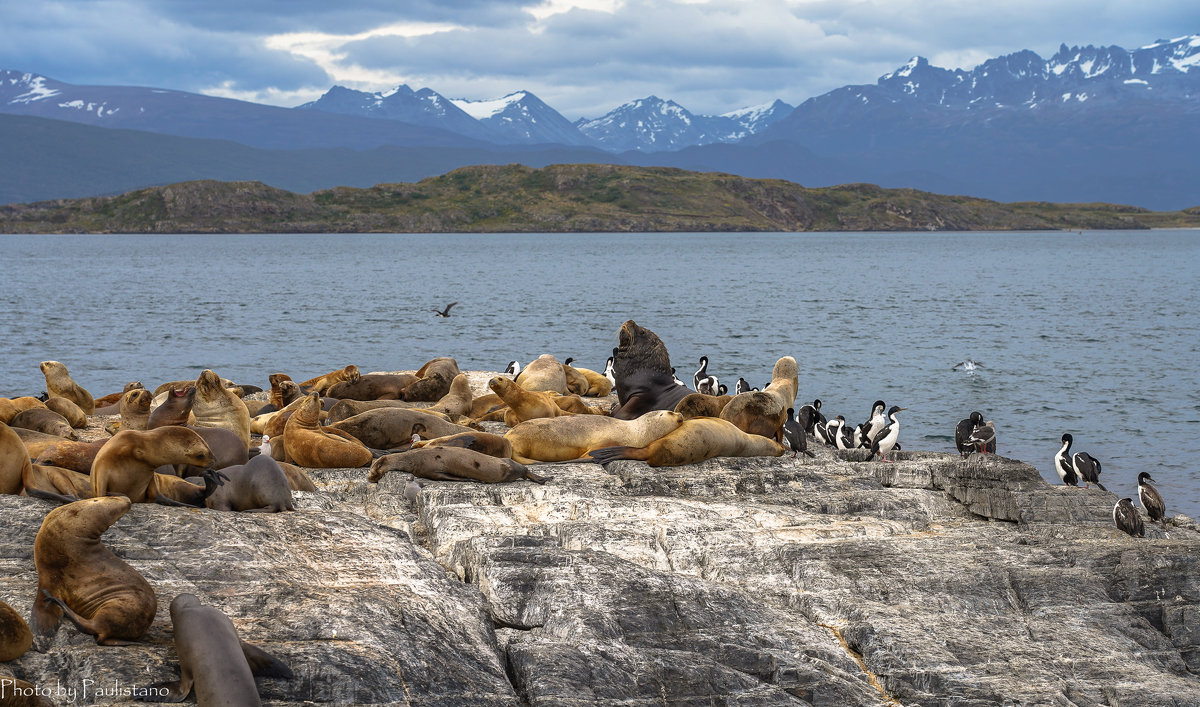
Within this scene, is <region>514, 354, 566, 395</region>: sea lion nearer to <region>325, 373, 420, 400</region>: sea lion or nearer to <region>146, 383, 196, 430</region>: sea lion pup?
<region>325, 373, 420, 400</region>: sea lion

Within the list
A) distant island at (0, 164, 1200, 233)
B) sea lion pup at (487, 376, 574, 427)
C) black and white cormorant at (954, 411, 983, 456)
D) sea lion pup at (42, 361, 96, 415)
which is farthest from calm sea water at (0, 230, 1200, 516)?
distant island at (0, 164, 1200, 233)

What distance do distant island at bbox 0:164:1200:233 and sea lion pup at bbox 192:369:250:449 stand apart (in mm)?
160040

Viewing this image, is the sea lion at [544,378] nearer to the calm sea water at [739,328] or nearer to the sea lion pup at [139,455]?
the calm sea water at [739,328]

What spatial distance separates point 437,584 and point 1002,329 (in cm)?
4377

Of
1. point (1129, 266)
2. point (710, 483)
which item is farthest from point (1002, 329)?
point (1129, 266)

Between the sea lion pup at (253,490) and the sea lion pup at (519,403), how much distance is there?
5593mm

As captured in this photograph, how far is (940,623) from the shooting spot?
7328 millimetres

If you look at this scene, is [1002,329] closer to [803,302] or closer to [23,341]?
[803,302]

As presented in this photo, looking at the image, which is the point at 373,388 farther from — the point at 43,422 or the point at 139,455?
the point at 139,455

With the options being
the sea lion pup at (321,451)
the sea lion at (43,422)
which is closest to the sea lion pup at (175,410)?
the sea lion pup at (321,451)

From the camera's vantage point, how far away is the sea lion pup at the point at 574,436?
12.1 meters

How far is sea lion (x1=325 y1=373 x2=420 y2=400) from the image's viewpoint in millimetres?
17391

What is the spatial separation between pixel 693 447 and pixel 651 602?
488 cm

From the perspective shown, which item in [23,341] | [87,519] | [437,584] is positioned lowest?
[23,341]
